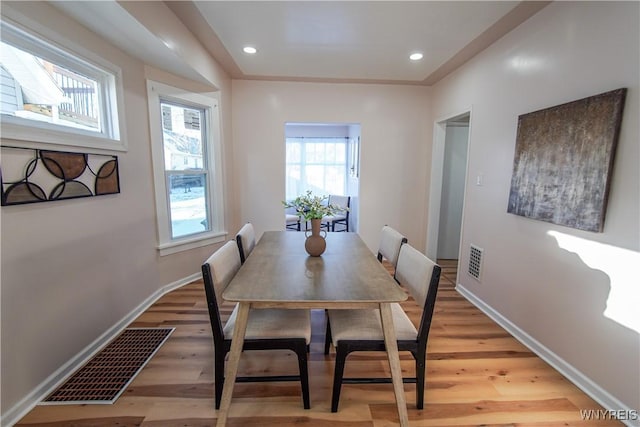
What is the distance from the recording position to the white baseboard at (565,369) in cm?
158

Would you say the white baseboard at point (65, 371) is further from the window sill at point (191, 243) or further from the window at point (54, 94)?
the window at point (54, 94)

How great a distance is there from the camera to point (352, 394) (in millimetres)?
1724

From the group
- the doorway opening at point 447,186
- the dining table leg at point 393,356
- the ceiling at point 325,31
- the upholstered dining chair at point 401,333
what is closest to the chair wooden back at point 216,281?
the upholstered dining chair at point 401,333

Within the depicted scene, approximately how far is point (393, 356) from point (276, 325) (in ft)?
2.09

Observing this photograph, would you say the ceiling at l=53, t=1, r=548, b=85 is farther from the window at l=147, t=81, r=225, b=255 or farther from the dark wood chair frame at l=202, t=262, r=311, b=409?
the dark wood chair frame at l=202, t=262, r=311, b=409

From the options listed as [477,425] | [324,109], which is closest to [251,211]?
[324,109]

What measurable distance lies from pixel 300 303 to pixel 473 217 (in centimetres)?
238

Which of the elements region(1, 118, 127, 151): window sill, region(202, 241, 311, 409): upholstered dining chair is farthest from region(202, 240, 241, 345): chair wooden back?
region(1, 118, 127, 151): window sill

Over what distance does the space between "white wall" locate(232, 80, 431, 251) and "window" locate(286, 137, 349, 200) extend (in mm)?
2416

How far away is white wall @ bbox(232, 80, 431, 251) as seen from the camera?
3908mm

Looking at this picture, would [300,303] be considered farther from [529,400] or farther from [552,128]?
[552,128]

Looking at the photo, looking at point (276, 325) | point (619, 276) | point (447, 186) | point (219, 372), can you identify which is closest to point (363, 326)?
point (276, 325)

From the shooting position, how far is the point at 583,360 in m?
1.79

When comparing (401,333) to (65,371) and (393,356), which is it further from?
(65,371)
